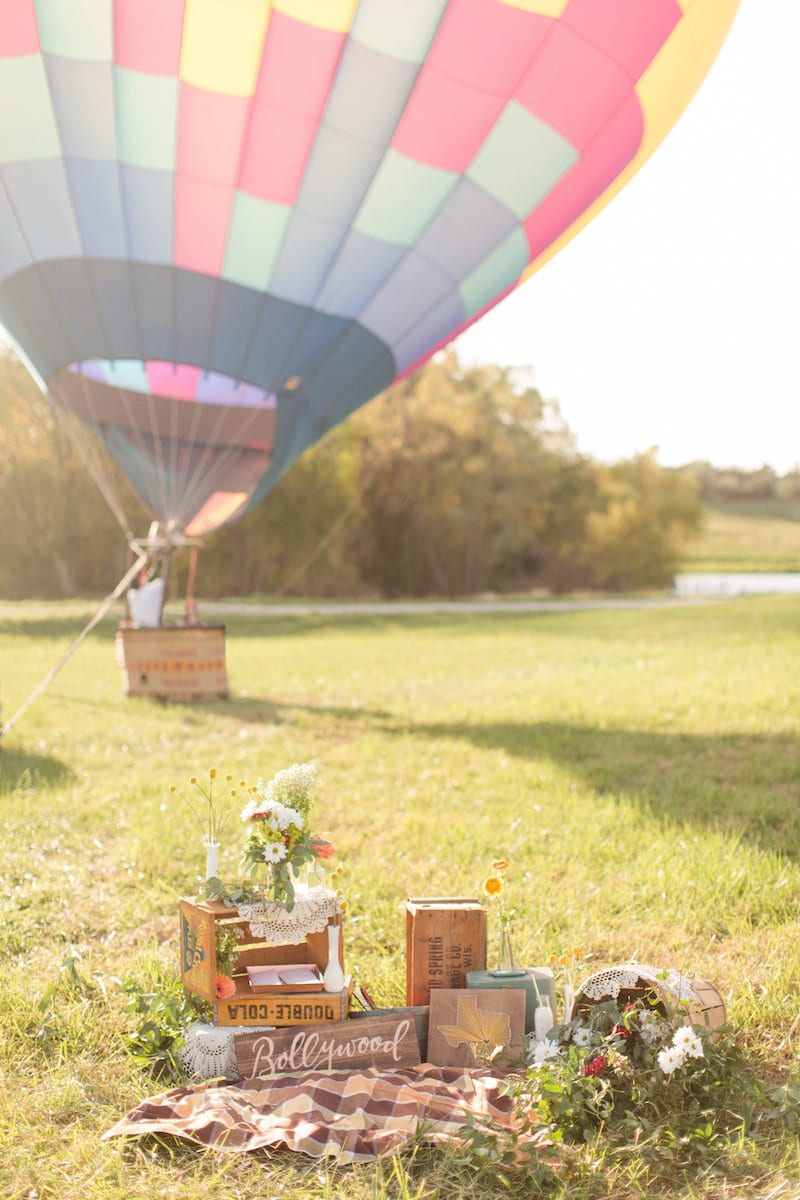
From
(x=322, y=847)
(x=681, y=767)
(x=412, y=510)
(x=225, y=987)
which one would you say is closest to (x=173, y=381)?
(x=681, y=767)

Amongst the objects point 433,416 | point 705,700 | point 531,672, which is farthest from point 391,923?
point 433,416

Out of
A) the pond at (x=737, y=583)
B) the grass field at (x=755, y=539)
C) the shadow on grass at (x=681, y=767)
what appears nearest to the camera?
the shadow on grass at (x=681, y=767)

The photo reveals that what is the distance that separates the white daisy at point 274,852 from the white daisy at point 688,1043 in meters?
1.12

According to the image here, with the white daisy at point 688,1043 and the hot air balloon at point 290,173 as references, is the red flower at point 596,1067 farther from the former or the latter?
the hot air balloon at point 290,173

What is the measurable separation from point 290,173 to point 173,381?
7.34 feet

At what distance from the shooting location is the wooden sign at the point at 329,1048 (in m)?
2.89

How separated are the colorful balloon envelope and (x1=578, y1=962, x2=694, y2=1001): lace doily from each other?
544 cm

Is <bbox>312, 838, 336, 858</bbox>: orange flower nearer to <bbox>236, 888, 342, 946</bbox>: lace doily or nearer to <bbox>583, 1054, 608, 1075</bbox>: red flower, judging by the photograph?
<bbox>236, 888, 342, 946</bbox>: lace doily

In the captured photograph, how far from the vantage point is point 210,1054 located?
2.90m

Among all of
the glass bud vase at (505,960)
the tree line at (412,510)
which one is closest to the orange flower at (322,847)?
the glass bud vase at (505,960)

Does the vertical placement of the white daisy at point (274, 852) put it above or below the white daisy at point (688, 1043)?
above

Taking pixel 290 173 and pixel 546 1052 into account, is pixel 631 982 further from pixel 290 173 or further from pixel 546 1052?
pixel 290 173

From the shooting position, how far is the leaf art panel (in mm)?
2928

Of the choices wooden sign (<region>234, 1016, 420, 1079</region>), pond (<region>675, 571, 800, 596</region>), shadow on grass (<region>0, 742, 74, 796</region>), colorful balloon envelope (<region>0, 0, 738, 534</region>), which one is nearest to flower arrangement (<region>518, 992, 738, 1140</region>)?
wooden sign (<region>234, 1016, 420, 1079</region>)
